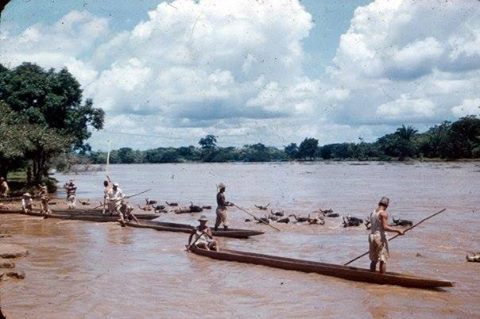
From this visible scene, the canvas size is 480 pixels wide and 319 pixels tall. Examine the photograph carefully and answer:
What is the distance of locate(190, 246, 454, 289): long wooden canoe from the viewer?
10898mm

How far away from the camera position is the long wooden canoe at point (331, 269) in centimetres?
1090

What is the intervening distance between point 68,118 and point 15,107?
12.3 feet

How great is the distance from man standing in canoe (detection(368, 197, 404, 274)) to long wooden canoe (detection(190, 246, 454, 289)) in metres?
0.30

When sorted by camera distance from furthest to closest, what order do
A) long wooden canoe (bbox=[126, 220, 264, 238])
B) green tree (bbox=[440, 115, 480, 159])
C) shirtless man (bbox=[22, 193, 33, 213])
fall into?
1. green tree (bbox=[440, 115, 480, 159])
2. shirtless man (bbox=[22, 193, 33, 213])
3. long wooden canoe (bbox=[126, 220, 264, 238])

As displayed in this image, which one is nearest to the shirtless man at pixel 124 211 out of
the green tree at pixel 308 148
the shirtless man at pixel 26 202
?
the shirtless man at pixel 26 202

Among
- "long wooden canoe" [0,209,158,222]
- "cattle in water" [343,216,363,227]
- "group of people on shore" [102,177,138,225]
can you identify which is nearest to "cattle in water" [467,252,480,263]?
"cattle in water" [343,216,363,227]

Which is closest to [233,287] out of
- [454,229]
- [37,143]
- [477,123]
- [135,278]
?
[135,278]

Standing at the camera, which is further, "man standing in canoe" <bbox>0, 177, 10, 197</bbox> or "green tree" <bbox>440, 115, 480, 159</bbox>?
"green tree" <bbox>440, 115, 480, 159</bbox>

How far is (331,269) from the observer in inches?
488

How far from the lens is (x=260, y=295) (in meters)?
11.3

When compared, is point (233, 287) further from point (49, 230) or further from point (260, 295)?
point (49, 230)

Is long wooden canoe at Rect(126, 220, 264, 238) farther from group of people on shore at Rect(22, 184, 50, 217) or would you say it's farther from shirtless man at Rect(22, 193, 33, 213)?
shirtless man at Rect(22, 193, 33, 213)

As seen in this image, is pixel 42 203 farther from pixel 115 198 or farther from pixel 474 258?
pixel 474 258

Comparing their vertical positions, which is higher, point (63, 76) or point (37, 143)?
point (63, 76)
